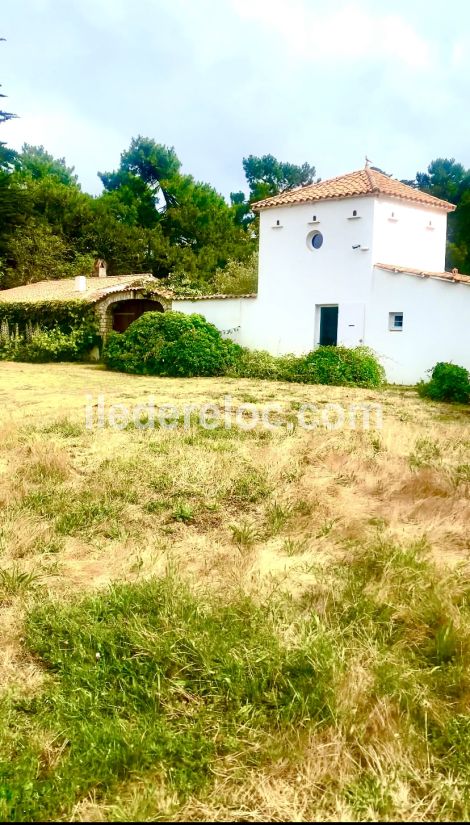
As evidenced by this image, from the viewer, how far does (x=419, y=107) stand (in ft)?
76.6

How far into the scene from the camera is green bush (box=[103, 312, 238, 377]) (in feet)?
61.7

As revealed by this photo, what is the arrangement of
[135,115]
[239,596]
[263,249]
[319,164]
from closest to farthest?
[239,596], [263,249], [135,115], [319,164]

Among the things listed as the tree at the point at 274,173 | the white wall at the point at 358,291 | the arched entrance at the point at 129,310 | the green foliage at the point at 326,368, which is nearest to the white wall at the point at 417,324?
the white wall at the point at 358,291

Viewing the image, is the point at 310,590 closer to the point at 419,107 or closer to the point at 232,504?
the point at 232,504

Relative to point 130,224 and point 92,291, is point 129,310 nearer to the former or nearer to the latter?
point 92,291

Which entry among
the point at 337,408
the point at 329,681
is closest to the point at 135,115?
the point at 337,408

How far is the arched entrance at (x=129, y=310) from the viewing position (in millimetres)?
26297

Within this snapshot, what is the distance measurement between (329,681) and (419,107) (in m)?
25.5

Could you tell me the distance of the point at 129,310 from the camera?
27062 mm

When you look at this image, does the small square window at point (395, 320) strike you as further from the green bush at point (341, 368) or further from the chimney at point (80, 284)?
the chimney at point (80, 284)

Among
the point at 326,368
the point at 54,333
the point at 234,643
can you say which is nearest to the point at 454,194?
the point at 326,368

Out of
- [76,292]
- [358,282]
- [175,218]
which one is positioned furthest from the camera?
[175,218]

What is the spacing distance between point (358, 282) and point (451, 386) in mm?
5377

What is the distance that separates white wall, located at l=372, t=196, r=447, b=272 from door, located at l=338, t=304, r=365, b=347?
5.21 feet
